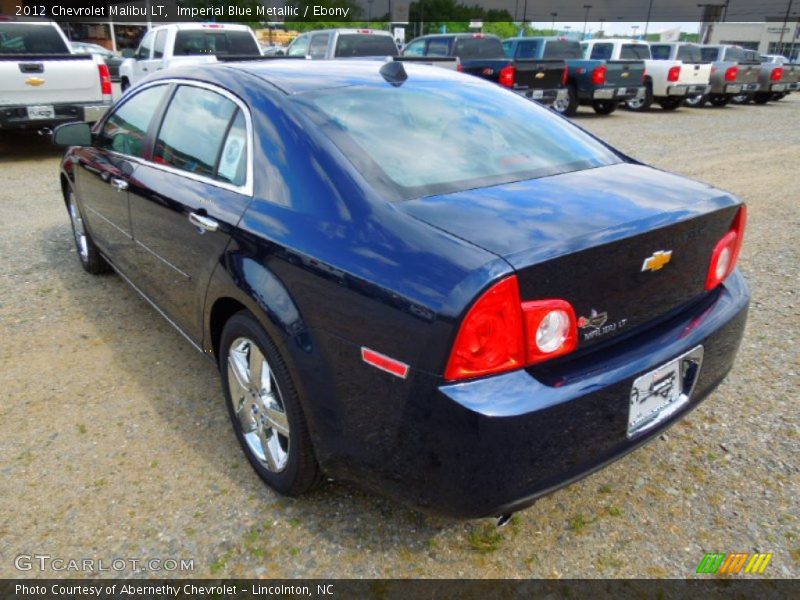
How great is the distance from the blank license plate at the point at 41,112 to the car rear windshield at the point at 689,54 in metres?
15.7

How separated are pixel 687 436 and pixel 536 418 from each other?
1453 mm

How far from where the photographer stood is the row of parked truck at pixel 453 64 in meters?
8.75

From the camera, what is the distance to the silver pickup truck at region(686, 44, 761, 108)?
18.4m

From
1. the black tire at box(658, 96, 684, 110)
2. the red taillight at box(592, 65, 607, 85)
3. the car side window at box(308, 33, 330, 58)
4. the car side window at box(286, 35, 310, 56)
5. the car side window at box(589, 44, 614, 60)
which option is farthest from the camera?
the black tire at box(658, 96, 684, 110)

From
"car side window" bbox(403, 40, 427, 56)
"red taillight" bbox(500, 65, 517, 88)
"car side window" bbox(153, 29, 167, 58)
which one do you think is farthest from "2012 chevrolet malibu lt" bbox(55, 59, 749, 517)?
"car side window" bbox(403, 40, 427, 56)

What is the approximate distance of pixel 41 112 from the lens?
867 cm

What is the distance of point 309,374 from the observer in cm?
208

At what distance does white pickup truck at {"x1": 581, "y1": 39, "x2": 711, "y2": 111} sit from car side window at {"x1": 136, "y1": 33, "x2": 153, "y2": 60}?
34.9ft

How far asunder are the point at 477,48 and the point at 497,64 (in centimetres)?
148

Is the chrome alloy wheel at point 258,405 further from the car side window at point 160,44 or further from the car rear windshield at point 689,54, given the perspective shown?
the car rear windshield at point 689,54

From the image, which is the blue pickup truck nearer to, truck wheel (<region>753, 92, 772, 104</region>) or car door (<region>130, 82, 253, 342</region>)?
truck wheel (<region>753, 92, 772, 104</region>)

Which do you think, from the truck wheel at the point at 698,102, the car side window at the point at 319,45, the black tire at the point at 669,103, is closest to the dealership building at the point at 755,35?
the truck wheel at the point at 698,102

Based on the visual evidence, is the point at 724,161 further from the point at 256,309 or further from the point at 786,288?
the point at 256,309

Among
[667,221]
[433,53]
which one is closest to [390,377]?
[667,221]
